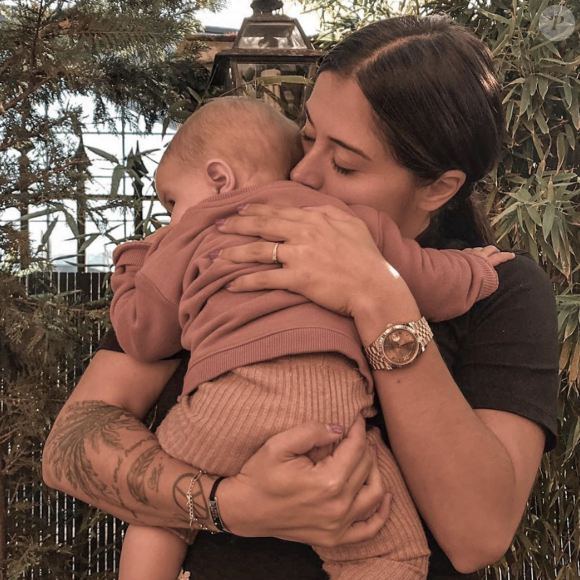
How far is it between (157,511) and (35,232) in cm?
198

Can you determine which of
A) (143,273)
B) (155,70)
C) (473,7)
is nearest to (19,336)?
(155,70)

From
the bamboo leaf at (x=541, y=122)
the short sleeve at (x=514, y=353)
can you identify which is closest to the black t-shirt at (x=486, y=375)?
the short sleeve at (x=514, y=353)

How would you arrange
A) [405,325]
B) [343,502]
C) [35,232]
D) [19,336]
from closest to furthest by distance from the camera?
1. [343,502]
2. [405,325]
3. [19,336]
4. [35,232]

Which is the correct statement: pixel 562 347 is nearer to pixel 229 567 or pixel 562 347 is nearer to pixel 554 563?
pixel 554 563

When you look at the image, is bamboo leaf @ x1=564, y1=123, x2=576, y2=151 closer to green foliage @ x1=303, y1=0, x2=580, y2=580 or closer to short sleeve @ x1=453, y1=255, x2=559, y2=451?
green foliage @ x1=303, y1=0, x2=580, y2=580

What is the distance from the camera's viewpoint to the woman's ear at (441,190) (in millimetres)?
1305

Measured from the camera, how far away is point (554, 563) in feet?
10.0

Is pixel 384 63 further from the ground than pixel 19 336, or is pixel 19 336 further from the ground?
pixel 384 63

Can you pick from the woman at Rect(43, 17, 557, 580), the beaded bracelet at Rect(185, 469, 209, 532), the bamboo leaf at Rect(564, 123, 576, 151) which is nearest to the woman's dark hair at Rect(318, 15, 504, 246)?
the woman at Rect(43, 17, 557, 580)

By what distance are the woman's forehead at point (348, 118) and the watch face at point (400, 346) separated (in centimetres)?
33

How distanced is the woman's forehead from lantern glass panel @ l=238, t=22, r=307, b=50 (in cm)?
151

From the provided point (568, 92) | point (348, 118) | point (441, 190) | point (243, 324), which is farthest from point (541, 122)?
point (243, 324)

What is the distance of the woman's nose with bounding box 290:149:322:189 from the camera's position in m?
1.20

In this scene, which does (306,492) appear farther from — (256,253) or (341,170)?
(341,170)
